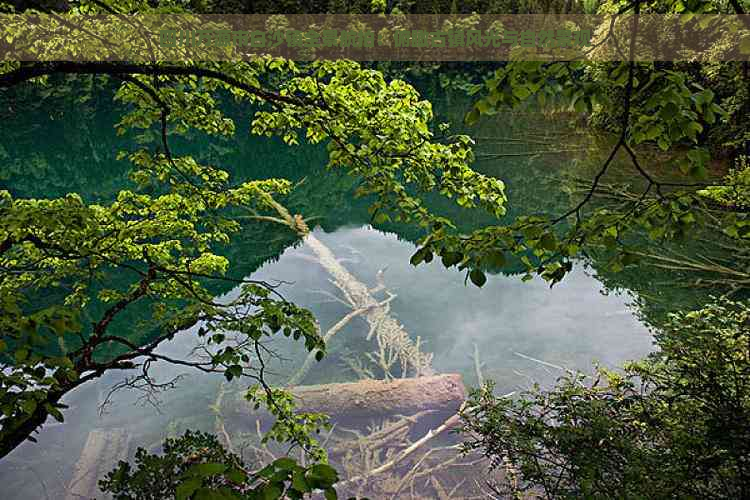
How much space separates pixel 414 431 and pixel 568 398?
3.25 m

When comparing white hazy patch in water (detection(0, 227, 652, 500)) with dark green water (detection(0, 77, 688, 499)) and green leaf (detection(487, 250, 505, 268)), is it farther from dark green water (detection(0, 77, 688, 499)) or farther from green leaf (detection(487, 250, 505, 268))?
green leaf (detection(487, 250, 505, 268))

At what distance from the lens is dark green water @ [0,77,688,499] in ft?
23.7

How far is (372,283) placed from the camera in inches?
444

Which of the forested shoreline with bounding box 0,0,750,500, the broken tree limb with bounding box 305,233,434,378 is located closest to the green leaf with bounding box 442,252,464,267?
the forested shoreline with bounding box 0,0,750,500

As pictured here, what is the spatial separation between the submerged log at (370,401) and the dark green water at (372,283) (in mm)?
511

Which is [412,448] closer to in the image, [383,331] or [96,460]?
[383,331]

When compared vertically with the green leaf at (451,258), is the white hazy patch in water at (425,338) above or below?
below

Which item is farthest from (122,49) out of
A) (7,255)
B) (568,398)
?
(568,398)

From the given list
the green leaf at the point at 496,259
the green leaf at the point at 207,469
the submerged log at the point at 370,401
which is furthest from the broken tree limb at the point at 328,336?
the green leaf at the point at 207,469

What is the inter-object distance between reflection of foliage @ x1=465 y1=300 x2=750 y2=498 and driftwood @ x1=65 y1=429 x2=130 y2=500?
4687mm

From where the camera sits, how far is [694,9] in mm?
1763

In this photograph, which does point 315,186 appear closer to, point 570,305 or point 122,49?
point 570,305

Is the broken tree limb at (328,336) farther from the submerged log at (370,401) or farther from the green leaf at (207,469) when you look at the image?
the green leaf at (207,469)

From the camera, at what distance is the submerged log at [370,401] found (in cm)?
711
